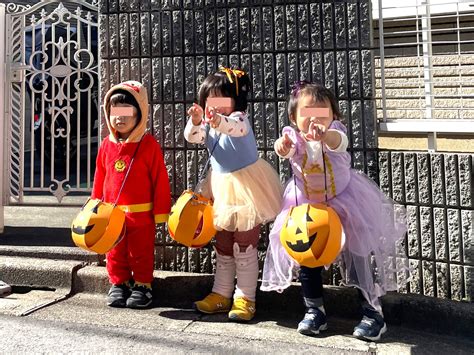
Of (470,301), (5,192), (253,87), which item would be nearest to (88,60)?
(5,192)

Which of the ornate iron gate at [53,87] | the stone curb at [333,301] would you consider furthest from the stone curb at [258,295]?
the ornate iron gate at [53,87]

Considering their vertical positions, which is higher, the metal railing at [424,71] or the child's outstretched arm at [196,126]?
the metal railing at [424,71]

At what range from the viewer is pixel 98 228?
325 centimetres

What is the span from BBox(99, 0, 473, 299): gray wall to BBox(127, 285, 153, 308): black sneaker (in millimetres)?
362

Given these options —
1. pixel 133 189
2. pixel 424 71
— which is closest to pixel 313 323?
pixel 133 189

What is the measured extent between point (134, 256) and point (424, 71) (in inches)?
91.0

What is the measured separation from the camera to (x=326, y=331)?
10.4ft

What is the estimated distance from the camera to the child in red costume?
3.51 meters

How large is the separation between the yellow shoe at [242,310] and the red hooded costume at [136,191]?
662mm

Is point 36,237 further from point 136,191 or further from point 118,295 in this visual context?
point 136,191

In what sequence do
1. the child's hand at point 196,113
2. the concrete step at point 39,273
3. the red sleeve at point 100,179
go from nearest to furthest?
the child's hand at point 196,113 < the red sleeve at point 100,179 < the concrete step at point 39,273

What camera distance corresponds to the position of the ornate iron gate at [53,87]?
Answer: 4594 mm

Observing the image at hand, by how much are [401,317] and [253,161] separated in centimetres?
136

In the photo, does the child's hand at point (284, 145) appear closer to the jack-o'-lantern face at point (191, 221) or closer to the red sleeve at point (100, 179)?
the jack-o'-lantern face at point (191, 221)
